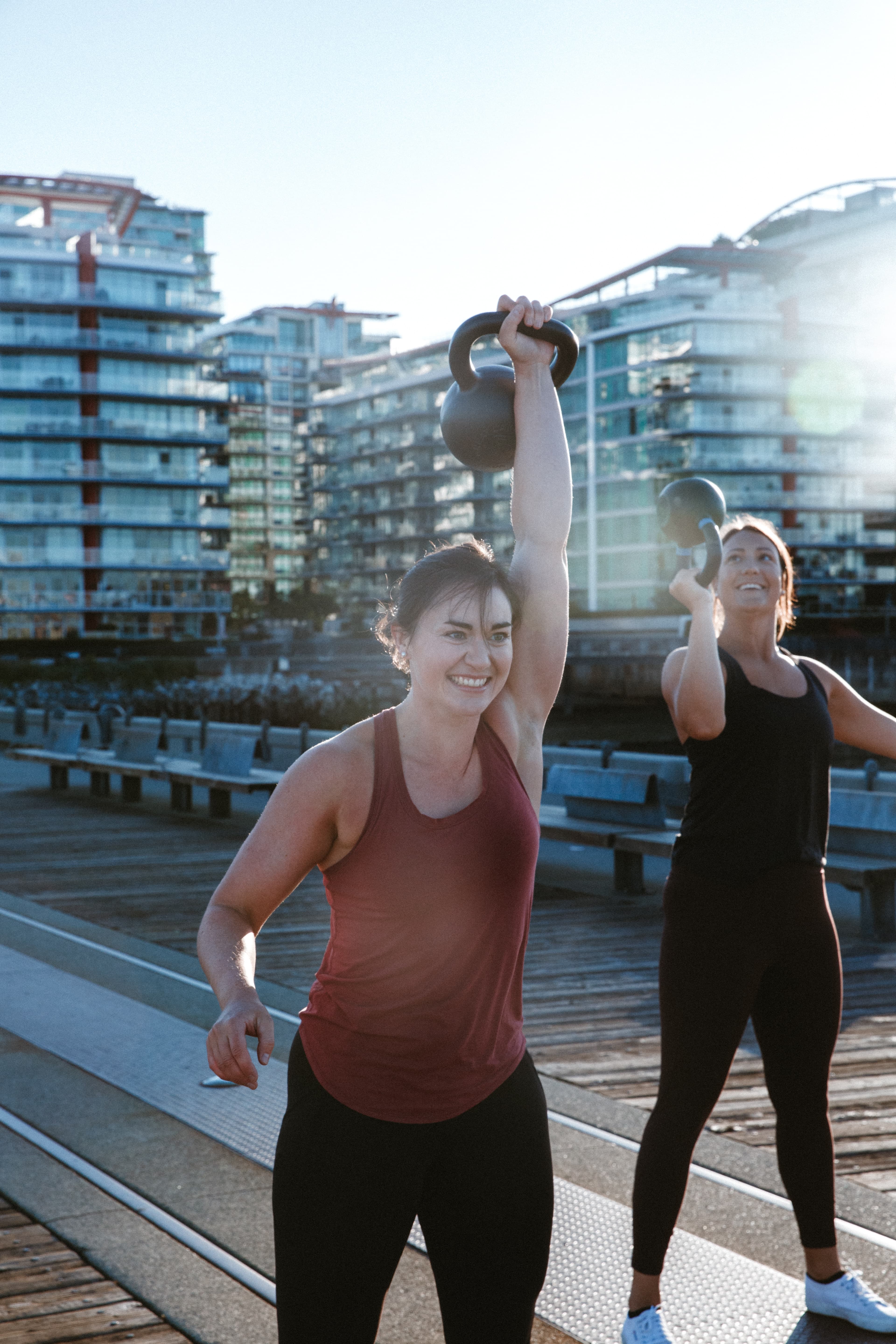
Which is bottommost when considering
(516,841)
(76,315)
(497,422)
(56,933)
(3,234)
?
(56,933)

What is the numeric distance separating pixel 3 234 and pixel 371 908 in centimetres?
8143

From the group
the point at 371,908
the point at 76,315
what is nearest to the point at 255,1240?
the point at 371,908

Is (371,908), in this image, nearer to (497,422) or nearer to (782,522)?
(497,422)

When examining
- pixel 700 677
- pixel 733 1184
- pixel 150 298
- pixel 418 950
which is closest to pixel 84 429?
pixel 150 298

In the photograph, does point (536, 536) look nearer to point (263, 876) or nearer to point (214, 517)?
point (263, 876)

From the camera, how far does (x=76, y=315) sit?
233 ft

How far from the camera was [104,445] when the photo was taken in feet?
235

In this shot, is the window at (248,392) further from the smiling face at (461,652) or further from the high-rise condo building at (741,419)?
the smiling face at (461,652)

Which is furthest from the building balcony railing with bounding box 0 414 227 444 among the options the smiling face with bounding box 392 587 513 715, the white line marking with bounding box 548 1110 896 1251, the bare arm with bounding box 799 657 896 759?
the smiling face with bounding box 392 587 513 715

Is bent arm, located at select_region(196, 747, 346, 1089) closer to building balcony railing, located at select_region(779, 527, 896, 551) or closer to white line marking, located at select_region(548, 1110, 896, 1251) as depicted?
white line marking, located at select_region(548, 1110, 896, 1251)

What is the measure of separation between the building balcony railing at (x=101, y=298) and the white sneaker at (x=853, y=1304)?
71547mm

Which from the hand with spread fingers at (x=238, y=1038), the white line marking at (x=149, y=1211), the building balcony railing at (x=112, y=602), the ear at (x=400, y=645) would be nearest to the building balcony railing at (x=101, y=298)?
the building balcony railing at (x=112, y=602)

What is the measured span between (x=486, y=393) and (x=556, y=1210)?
260cm

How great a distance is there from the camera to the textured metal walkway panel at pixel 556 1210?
3484mm
